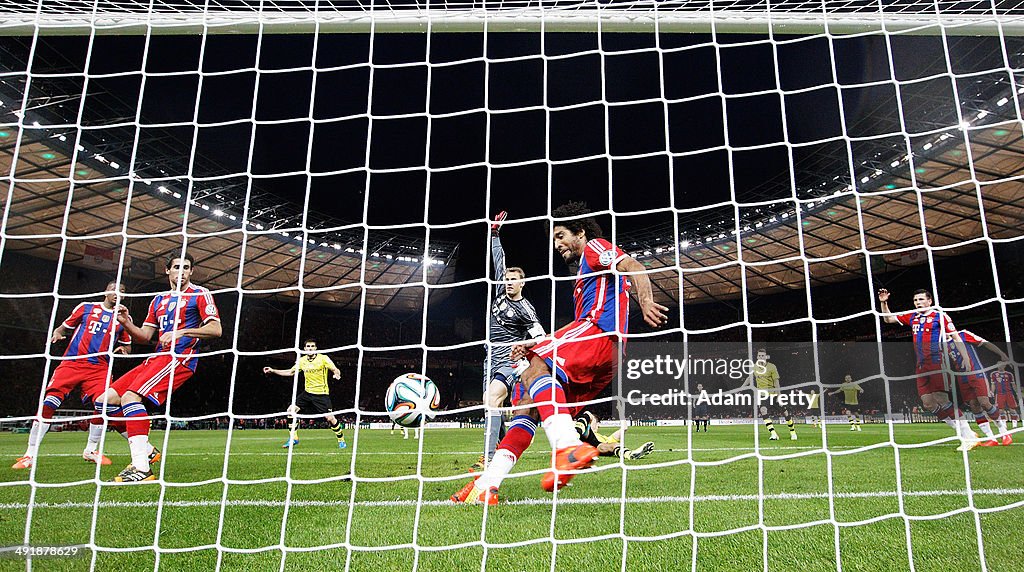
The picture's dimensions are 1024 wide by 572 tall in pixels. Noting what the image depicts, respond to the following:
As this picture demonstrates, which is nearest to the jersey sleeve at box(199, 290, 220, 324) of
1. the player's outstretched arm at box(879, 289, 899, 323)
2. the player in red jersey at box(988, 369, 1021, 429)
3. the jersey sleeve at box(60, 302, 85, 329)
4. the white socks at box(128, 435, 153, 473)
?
the white socks at box(128, 435, 153, 473)

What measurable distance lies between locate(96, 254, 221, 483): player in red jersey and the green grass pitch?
0.31m

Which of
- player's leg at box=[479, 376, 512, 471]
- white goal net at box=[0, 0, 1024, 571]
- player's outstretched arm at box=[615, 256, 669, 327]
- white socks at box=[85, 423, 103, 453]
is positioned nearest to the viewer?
white goal net at box=[0, 0, 1024, 571]

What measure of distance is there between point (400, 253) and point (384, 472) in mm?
15916

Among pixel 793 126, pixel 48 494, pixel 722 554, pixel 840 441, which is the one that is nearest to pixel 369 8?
pixel 722 554

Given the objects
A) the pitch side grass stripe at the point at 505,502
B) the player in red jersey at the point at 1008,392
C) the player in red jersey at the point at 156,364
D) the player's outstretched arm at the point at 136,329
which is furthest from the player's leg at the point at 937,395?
the player's outstretched arm at the point at 136,329

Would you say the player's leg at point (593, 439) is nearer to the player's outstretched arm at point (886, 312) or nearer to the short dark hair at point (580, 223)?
the short dark hair at point (580, 223)

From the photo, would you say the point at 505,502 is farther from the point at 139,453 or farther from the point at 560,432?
the point at 139,453

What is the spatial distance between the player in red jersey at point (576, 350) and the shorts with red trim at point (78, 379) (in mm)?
4030

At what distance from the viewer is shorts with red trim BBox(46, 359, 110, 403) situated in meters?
5.42

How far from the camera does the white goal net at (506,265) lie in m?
2.70

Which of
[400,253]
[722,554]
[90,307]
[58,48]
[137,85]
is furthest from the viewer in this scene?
[400,253]

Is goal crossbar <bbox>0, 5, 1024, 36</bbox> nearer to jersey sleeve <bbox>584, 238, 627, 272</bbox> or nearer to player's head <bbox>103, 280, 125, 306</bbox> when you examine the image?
jersey sleeve <bbox>584, 238, 627, 272</bbox>

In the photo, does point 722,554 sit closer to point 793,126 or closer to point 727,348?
point 793,126

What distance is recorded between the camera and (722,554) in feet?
7.55
